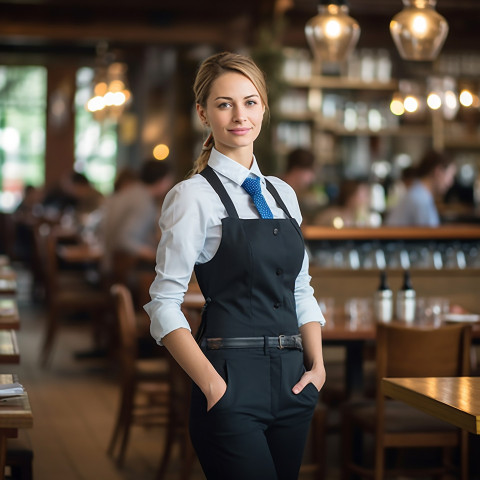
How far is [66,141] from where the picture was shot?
1911 centimetres

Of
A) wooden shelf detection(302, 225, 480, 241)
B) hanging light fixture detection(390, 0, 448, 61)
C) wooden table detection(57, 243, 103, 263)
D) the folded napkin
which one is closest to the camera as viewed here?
the folded napkin

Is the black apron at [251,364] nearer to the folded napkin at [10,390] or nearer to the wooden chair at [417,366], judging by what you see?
the folded napkin at [10,390]

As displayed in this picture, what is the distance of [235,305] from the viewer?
2281 millimetres

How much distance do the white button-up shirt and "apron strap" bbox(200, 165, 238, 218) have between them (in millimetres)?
11

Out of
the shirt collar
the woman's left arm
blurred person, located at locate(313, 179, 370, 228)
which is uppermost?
blurred person, located at locate(313, 179, 370, 228)

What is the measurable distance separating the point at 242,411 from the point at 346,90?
1036cm

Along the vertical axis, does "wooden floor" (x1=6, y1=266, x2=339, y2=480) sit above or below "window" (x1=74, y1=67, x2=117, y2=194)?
below

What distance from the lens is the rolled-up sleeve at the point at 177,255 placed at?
88.5 inches

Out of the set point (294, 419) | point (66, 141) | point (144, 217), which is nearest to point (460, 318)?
point (294, 419)

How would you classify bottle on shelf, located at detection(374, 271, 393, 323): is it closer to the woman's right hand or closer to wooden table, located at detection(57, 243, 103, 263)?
the woman's right hand

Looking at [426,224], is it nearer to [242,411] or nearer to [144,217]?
[144,217]

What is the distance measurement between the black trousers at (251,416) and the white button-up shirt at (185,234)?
6.2 inches

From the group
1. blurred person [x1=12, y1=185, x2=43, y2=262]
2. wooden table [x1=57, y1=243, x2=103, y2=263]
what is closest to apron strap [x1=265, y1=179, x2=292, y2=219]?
wooden table [x1=57, y1=243, x2=103, y2=263]

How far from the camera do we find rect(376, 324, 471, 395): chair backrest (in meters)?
3.77
